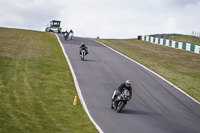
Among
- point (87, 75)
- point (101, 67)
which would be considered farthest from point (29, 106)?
point (101, 67)

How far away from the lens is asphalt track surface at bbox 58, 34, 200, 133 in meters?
14.7

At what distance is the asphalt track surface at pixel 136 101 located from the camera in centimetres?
1469

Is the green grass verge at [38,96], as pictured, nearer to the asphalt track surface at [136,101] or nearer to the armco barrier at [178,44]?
the asphalt track surface at [136,101]

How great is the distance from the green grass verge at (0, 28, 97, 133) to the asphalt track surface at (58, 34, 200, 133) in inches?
35.9

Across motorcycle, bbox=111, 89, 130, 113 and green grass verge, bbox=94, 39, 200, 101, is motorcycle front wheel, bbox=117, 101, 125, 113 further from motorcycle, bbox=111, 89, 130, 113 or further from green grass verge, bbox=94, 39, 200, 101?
green grass verge, bbox=94, 39, 200, 101

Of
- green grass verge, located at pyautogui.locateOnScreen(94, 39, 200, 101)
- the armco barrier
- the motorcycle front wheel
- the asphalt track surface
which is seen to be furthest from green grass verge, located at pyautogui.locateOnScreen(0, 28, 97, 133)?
the armco barrier

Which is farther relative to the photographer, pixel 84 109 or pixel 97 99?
pixel 97 99

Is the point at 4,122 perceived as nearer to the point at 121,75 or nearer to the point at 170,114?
the point at 170,114

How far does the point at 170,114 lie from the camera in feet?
57.3

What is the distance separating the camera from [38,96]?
1766 cm

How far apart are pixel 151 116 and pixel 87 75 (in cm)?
905

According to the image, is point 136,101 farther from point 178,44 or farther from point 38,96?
point 178,44

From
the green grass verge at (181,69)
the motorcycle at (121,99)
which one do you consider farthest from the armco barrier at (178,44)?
the motorcycle at (121,99)

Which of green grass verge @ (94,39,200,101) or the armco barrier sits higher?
the armco barrier
